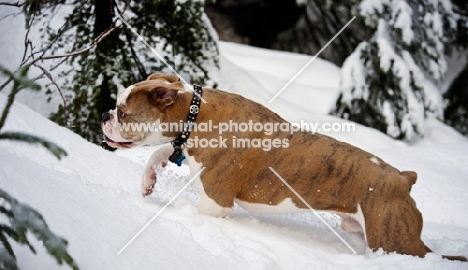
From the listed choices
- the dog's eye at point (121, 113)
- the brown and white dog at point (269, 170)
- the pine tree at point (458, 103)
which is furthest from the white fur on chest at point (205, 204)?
the pine tree at point (458, 103)

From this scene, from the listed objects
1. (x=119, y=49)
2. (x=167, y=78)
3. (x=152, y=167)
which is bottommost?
(x=119, y=49)

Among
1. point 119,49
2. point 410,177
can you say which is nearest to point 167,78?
point 410,177

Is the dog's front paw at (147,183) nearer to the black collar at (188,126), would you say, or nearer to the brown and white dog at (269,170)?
the brown and white dog at (269,170)

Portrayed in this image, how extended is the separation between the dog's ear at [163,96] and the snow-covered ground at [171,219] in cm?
51

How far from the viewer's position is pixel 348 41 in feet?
30.2

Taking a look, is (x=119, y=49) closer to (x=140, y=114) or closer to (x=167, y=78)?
(x=167, y=78)

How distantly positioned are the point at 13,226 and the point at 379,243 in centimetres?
187

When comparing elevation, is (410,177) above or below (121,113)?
below

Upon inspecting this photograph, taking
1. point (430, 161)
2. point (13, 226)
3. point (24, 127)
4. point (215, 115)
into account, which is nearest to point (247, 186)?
point (215, 115)

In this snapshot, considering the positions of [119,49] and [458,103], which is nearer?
[119,49]

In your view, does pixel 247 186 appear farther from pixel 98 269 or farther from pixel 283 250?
pixel 98 269

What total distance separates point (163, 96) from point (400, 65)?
4.87m

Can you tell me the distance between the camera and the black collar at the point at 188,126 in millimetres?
2758

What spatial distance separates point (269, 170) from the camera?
9.25 ft
